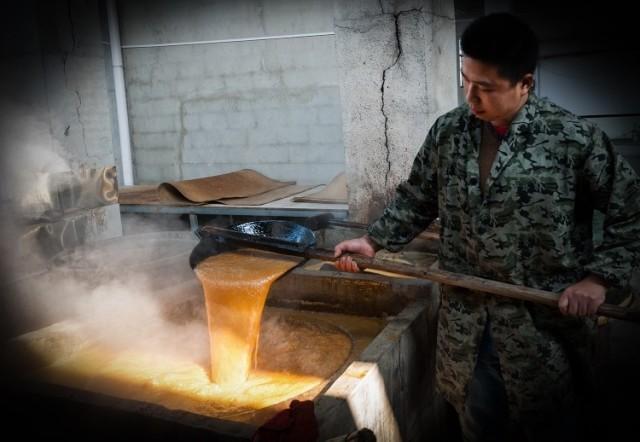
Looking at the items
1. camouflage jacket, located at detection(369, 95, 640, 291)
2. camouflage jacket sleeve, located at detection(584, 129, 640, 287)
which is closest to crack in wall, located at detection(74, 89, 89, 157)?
camouflage jacket, located at detection(369, 95, 640, 291)

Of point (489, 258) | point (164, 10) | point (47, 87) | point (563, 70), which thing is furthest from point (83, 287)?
point (164, 10)

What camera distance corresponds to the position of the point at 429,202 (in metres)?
2.88

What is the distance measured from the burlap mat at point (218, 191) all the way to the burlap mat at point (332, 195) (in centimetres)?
59

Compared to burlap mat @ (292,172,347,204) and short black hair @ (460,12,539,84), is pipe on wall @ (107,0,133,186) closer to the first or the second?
burlap mat @ (292,172,347,204)

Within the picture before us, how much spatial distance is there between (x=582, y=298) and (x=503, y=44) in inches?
42.1

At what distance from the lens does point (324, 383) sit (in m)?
3.48

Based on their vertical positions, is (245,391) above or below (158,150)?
below

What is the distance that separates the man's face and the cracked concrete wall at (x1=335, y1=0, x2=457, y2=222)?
2615 millimetres

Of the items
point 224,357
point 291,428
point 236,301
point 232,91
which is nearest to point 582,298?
point 291,428

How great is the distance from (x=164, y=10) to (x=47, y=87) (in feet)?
19.6

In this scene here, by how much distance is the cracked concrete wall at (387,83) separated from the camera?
4.91 metres

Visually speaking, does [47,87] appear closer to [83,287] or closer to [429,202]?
[83,287]

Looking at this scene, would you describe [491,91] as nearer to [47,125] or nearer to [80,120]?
[47,125]

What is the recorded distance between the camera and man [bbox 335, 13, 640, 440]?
230 cm
